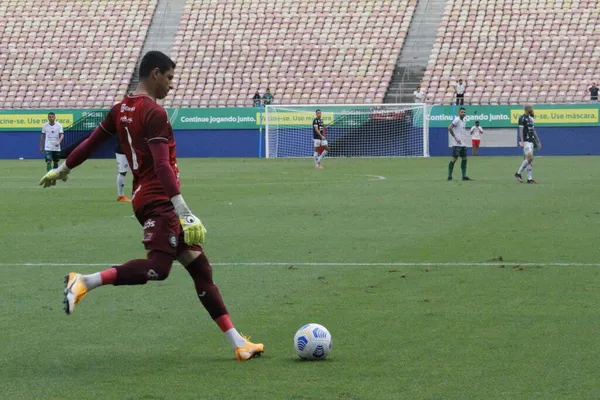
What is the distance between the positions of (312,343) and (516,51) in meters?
42.0

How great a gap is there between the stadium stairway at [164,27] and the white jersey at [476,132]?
15.1 metres

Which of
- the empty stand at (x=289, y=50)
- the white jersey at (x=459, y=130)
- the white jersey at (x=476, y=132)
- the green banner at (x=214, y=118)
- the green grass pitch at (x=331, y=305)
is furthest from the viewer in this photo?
the empty stand at (x=289, y=50)

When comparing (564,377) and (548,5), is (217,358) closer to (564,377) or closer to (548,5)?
(564,377)

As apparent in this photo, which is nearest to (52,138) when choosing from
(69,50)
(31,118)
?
(31,118)

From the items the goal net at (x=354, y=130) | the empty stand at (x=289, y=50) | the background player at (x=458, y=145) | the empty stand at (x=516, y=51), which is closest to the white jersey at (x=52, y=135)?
the background player at (x=458, y=145)

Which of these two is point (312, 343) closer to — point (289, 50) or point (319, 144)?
point (319, 144)

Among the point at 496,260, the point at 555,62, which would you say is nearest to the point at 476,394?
the point at 496,260

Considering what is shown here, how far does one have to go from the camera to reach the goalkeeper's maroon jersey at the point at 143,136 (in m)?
6.71

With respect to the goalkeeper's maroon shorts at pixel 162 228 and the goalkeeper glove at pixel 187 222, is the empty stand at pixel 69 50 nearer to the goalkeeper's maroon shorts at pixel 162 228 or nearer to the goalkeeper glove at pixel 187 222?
the goalkeeper's maroon shorts at pixel 162 228

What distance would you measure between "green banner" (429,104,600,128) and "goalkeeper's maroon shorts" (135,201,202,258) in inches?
1473

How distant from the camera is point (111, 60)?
50.8m

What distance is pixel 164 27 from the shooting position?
52.4 meters

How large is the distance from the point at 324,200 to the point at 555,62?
89.2 ft

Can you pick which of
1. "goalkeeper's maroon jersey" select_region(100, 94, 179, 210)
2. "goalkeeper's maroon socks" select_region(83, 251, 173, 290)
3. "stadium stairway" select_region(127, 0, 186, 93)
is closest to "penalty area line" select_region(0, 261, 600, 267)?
"goalkeeper's maroon jersey" select_region(100, 94, 179, 210)
